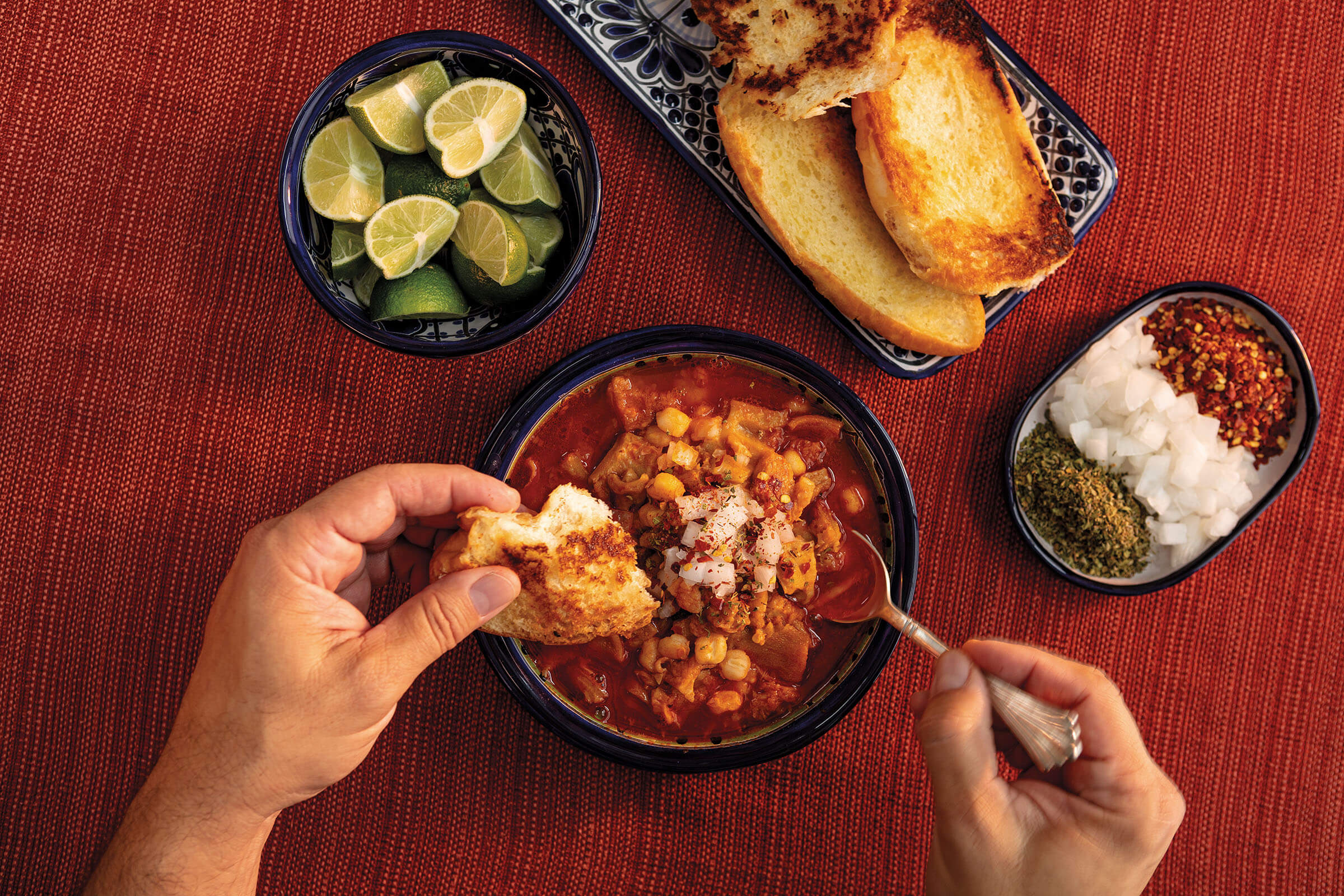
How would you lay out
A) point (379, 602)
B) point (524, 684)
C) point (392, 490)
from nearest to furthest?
point (392, 490), point (524, 684), point (379, 602)

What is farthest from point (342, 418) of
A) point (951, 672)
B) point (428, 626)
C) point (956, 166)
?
point (956, 166)

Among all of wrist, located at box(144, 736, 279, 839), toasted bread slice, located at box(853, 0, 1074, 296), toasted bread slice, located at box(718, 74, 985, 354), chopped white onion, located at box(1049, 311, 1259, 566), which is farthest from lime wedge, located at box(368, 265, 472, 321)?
chopped white onion, located at box(1049, 311, 1259, 566)

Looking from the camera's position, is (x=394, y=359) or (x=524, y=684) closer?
(x=524, y=684)

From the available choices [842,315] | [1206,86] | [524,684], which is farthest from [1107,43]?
[524,684]

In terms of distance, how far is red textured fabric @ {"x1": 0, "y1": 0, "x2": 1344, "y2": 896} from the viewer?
326 cm

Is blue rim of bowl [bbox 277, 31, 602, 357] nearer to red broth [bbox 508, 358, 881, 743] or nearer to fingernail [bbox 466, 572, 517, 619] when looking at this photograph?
red broth [bbox 508, 358, 881, 743]

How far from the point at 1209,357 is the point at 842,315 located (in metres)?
1.43

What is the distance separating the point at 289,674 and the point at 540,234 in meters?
1.58

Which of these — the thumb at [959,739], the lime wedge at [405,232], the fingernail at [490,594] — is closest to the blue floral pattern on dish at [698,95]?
the lime wedge at [405,232]

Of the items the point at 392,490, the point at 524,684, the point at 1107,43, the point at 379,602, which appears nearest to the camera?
the point at 392,490

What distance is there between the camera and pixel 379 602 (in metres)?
3.25

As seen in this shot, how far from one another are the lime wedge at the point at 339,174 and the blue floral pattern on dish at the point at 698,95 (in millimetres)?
885

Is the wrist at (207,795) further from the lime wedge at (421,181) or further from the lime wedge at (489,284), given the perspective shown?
the lime wedge at (421,181)

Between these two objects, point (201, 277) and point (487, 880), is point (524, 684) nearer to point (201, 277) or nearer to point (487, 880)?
point (487, 880)
